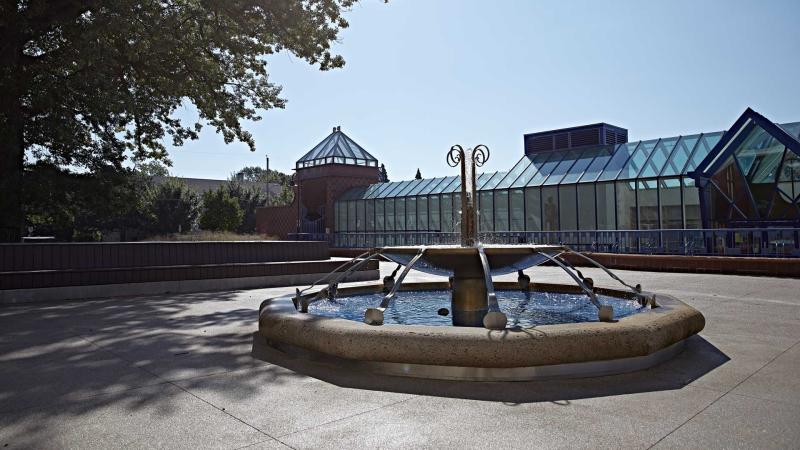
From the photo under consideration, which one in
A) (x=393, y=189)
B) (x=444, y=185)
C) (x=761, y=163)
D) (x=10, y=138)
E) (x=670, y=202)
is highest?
(x=393, y=189)

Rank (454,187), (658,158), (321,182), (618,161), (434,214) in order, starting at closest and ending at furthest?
(658,158)
(618,161)
(454,187)
(434,214)
(321,182)

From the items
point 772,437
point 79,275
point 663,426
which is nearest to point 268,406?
point 663,426

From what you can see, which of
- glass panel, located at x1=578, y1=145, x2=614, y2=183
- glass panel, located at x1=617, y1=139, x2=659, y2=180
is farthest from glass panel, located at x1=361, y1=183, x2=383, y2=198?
glass panel, located at x1=617, y1=139, x2=659, y2=180

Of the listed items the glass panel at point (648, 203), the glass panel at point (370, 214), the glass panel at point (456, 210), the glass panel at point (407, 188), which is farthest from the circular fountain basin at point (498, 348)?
the glass panel at point (370, 214)

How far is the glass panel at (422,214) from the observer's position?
31578 millimetres

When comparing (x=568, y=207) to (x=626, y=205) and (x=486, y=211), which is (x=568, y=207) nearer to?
(x=626, y=205)

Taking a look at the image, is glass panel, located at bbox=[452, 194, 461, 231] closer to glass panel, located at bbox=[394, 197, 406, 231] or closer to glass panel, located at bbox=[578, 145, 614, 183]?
glass panel, located at bbox=[394, 197, 406, 231]

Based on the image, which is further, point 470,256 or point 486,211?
point 486,211

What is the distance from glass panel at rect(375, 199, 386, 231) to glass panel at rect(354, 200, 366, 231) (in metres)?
1.27

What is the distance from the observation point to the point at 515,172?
29.3m

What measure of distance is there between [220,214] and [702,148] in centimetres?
3067

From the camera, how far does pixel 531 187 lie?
26.9m

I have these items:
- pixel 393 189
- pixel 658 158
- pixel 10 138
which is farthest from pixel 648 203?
pixel 10 138

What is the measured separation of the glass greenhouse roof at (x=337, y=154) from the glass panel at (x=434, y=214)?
443 inches
